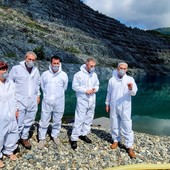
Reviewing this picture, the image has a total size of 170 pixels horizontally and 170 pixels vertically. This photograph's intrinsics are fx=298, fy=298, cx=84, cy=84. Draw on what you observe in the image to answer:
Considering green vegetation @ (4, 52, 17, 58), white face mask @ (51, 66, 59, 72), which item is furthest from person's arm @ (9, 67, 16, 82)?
green vegetation @ (4, 52, 17, 58)

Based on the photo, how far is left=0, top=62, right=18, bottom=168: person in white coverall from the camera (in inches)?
435

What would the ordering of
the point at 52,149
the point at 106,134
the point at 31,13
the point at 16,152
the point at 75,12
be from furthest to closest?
1. the point at 75,12
2. the point at 31,13
3. the point at 106,134
4. the point at 52,149
5. the point at 16,152

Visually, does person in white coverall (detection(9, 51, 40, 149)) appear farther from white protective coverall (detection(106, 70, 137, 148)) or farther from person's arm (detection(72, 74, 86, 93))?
white protective coverall (detection(106, 70, 137, 148))

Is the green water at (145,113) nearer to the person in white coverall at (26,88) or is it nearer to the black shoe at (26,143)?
the black shoe at (26,143)

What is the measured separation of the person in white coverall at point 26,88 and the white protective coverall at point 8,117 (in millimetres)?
906

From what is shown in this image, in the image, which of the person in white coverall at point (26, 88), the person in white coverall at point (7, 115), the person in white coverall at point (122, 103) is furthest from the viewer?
the person in white coverall at point (122, 103)

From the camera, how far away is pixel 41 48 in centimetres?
6994

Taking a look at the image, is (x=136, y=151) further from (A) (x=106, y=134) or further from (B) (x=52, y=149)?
(B) (x=52, y=149)

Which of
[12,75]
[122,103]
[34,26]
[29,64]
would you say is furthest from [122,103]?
[34,26]

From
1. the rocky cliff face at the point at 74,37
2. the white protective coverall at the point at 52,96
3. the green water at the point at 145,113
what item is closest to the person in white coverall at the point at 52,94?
the white protective coverall at the point at 52,96

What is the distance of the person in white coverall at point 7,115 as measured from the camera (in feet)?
36.3

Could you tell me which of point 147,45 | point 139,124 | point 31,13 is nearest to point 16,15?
point 31,13

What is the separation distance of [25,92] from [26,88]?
0.57 feet

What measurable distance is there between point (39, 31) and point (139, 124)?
55.5 metres
